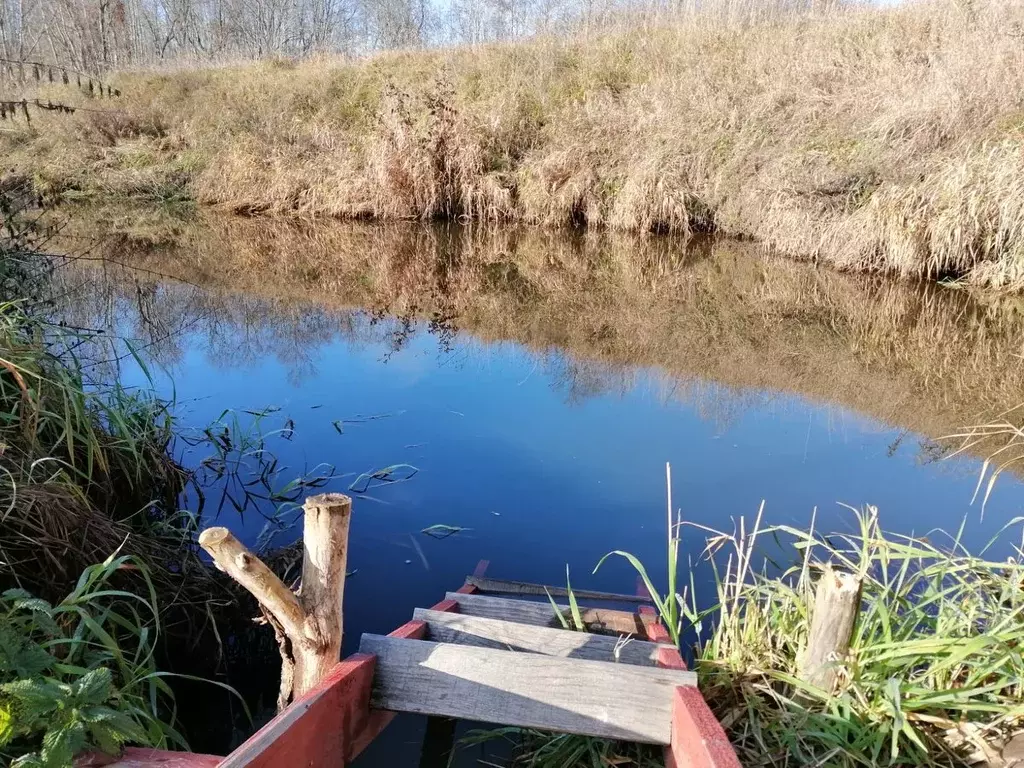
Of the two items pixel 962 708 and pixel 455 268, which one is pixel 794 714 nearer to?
pixel 962 708

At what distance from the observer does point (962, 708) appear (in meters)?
1.87

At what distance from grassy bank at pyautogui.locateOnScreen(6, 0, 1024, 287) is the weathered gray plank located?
733cm

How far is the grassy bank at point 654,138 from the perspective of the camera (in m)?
9.24

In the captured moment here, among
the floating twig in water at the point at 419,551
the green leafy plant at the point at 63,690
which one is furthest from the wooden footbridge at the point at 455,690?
the floating twig in water at the point at 419,551

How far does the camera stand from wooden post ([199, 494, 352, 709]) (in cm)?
198

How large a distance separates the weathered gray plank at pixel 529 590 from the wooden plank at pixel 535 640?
2.66ft

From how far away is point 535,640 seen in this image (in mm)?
2463

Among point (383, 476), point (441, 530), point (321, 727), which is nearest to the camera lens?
point (321, 727)

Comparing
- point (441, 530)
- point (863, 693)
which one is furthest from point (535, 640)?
point (441, 530)

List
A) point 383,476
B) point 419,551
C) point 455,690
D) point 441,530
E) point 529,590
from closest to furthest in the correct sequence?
1. point 455,690
2. point 529,590
3. point 419,551
4. point 441,530
5. point 383,476

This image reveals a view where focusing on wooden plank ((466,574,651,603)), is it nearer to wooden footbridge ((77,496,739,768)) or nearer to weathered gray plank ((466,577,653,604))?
weathered gray plank ((466,577,653,604))

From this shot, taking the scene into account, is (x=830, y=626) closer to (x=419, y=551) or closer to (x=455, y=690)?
(x=455, y=690)

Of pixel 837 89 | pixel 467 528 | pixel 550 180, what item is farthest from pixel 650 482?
pixel 837 89

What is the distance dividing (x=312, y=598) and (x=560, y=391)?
4265 millimetres
